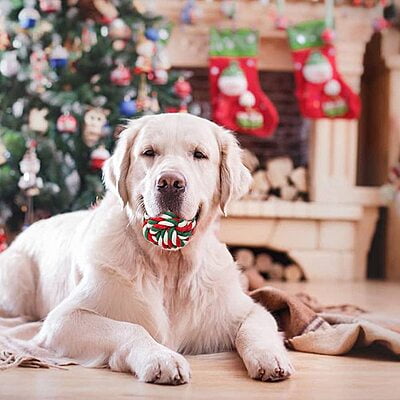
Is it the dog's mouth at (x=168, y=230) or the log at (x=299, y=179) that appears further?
the log at (x=299, y=179)

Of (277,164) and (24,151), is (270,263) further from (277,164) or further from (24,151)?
(24,151)

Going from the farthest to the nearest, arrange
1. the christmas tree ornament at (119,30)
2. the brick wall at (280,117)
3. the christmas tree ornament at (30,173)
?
the brick wall at (280,117) < the christmas tree ornament at (119,30) < the christmas tree ornament at (30,173)

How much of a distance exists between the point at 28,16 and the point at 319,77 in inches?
71.8

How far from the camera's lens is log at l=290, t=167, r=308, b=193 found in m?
4.81

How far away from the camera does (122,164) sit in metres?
2.06

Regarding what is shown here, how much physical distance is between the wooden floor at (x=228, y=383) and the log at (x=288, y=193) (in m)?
2.68

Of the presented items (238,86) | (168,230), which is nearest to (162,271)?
(168,230)

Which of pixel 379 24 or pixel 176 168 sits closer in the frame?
pixel 176 168

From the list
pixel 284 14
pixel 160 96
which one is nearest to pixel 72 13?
pixel 160 96

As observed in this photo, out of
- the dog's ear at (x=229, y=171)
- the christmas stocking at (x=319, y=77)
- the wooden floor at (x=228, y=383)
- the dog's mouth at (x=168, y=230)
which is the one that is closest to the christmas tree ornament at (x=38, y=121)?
the christmas stocking at (x=319, y=77)

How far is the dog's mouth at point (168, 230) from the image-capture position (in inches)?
74.3

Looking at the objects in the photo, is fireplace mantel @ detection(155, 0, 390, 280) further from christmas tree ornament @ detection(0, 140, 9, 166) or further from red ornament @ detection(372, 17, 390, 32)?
christmas tree ornament @ detection(0, 140, 9, 166)

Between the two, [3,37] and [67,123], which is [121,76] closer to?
[67,123]

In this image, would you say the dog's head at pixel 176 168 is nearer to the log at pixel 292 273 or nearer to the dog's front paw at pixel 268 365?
the dog's front paw at pixel 268 365
